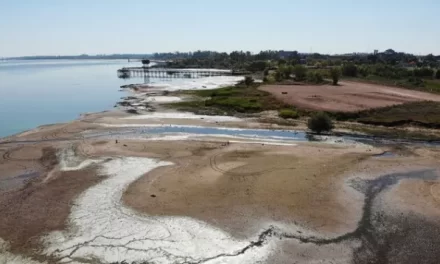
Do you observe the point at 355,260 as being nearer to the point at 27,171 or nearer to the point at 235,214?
the point at 235,214

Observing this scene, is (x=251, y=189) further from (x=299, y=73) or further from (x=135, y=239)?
(x=299, y=73)

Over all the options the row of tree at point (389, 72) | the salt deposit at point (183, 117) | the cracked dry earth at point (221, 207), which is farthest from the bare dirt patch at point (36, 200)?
the row of tree at point (389, 72)

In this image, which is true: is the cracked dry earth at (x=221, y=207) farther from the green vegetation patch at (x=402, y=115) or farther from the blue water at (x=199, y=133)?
the green vegetation patch at (x=402, y=115)

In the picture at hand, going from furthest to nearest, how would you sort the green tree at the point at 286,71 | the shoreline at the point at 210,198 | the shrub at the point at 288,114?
the green tree at the point at 286,71 → the shrub at the point at 288,114 → the shoreline at the point at 210,198

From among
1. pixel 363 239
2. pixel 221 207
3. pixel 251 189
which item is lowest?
pixel 363 239

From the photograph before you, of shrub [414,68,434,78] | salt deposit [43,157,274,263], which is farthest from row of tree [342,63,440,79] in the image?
salt deposit [43,157,274,263]

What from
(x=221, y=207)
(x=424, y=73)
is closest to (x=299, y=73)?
(x=424, y=73)

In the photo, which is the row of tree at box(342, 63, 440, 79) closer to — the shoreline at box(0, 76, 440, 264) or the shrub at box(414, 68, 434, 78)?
the shrub at box(414, 68, 434, 78)
